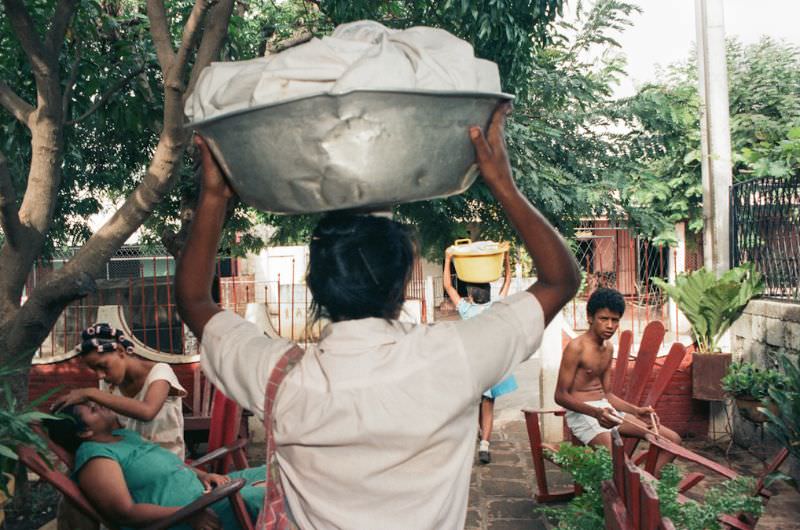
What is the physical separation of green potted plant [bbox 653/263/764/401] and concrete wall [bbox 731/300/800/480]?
155mm

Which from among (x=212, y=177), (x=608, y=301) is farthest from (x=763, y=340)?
(x=212, y=177)

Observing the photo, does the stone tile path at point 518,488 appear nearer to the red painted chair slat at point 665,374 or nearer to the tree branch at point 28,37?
the red painted chair slat at point 665,374

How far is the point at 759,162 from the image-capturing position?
7.43 metres

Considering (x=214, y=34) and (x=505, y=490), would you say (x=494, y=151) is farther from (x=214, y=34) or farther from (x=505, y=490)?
(x=505, y=490)

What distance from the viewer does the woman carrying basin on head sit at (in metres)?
1.52

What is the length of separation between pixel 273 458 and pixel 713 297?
263 inches

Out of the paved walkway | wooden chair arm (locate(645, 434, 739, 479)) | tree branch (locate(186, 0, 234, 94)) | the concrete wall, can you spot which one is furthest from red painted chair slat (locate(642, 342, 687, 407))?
tree branch (locate(186, 0, 234, 94))

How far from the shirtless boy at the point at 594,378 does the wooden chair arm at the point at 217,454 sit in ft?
6.97

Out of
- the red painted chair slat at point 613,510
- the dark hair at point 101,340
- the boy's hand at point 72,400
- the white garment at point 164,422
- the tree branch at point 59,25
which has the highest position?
the tree branch at point 59,25

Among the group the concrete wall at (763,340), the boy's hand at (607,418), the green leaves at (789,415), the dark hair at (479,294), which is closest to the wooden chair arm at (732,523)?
the green leaves at (789,415)

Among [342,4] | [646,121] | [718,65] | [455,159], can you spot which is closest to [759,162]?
[718,65]

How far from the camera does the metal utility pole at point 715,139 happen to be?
782cm

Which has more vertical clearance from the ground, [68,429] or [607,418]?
[68,429]

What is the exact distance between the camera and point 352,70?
1.43 m
